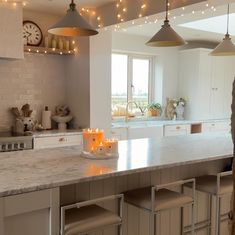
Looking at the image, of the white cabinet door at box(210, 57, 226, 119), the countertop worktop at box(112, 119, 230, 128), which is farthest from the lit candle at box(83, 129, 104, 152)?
the white cabinet door at box(210, 57, 226, 119)

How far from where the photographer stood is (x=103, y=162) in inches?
84.1

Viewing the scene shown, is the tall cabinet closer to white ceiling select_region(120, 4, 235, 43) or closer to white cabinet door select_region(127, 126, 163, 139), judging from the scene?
white ceiling select_region(120, 4, 235, 43)

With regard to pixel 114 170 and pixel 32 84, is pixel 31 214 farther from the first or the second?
pixel 32 84

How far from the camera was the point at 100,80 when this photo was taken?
15.0 ft

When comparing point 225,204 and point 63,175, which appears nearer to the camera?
point 63,175

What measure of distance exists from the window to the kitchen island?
2.99m

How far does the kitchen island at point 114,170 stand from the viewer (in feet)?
5.56

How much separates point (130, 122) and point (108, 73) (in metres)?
1.49

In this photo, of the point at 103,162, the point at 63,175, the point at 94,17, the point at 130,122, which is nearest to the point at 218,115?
the point at 130,122

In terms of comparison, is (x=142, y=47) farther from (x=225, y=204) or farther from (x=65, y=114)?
(x=225, y=204)

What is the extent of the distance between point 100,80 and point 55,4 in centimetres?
113

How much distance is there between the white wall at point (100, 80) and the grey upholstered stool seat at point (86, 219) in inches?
103

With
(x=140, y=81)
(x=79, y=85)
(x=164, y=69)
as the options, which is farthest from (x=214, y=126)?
(x=79, y=85)

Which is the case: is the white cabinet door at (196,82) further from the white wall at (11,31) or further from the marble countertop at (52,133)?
the white wall at (11,31)
